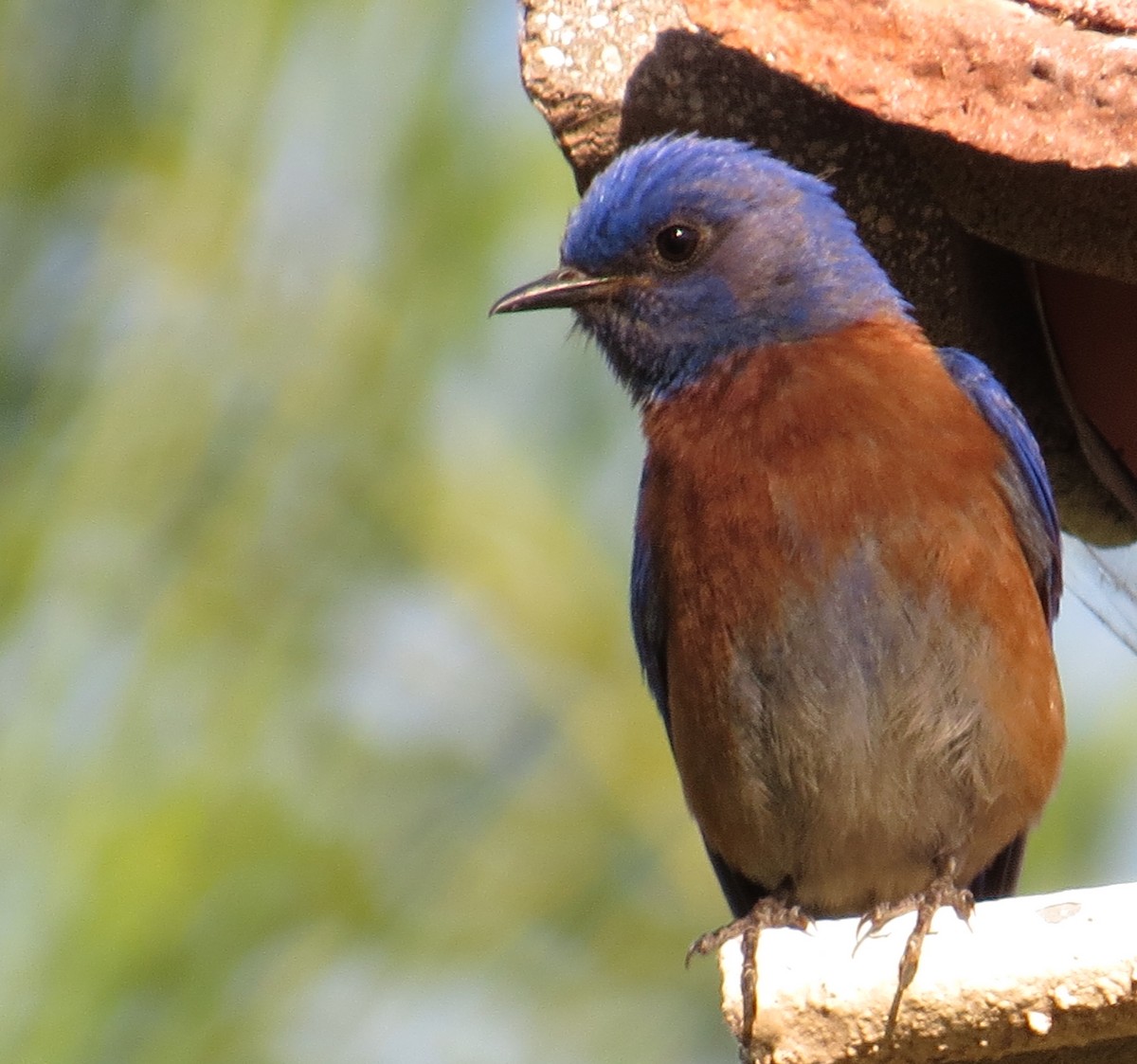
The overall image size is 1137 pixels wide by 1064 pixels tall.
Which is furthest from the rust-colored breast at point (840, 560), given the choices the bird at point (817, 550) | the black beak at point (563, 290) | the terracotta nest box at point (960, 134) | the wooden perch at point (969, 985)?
the wooden perch at point (969, 985)

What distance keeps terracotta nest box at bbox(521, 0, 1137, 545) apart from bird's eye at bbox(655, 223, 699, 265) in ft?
1.49

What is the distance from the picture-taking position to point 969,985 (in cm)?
270

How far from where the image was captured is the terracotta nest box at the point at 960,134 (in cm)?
343

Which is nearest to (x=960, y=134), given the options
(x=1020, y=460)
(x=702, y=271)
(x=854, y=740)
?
(x=1020, y=460)

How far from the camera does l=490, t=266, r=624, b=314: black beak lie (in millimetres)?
4660

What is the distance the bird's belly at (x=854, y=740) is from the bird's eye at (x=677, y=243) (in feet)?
3.15

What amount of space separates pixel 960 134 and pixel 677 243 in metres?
1.33

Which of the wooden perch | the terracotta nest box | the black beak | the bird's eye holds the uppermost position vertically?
the bird's eye

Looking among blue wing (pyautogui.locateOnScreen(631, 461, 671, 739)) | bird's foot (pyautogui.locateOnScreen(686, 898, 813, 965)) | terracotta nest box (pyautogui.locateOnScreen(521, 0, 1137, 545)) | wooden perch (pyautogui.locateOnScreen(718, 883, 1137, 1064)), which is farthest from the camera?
blue wing (pyautogui.locateOnScreen(631, 461, 671, 739))

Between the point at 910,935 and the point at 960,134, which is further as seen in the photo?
the point at 960,134

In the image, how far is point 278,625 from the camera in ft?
15.7

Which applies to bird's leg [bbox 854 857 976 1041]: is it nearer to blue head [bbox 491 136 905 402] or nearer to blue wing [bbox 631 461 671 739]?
blue wing [bbox 631 461 671 739]

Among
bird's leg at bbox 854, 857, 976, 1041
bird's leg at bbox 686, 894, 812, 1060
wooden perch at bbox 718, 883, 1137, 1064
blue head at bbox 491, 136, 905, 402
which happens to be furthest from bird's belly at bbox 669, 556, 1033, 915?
wooden perch at bbox 718, 883, 1137, 1064

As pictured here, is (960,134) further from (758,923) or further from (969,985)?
(758,923)
